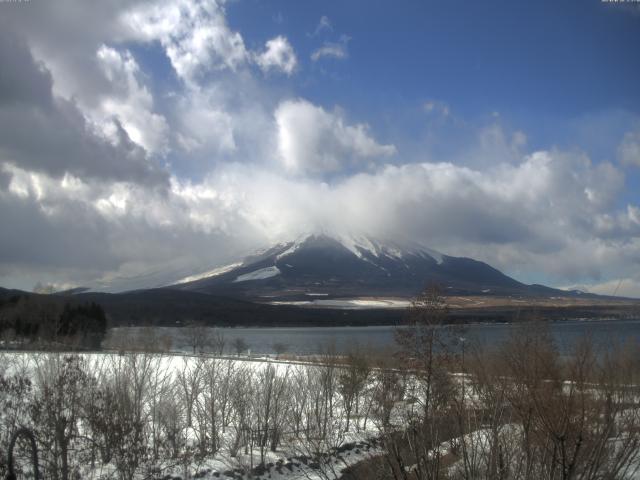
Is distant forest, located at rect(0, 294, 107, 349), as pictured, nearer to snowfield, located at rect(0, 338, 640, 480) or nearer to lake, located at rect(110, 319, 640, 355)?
lake, located at rect(110, 319, 640, 355)

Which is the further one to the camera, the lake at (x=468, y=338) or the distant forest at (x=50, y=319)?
the distant forest at (x=50, y=319)

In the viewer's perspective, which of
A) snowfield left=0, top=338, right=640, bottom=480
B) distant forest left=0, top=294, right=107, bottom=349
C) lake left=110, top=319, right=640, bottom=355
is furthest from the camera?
distant forest left=0, top=294, right=107, bottom=349

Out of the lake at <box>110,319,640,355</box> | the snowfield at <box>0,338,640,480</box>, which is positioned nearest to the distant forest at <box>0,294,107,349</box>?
the lake at <box>110,319,640,355</box>

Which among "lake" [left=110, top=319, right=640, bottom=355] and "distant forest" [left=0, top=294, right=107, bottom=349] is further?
"distant forest" [left=0, top=294, right=107, bottom=349]

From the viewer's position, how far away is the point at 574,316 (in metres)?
179

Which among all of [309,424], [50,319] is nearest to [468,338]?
[309,424]

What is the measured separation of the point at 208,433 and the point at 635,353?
2179 centimetres

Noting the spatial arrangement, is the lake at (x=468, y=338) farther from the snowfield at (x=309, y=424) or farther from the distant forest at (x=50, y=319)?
the distant forest at (x=50, y=319)

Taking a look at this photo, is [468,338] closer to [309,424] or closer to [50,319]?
[309,424]

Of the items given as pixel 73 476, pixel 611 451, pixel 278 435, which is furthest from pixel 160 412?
pixel 611 451

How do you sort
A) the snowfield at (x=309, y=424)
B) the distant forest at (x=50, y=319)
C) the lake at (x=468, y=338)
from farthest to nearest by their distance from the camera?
the distant forest at (x=50, y=319) < the lake at (x=468, y=338) < the snowfield at (x=309, y=424)

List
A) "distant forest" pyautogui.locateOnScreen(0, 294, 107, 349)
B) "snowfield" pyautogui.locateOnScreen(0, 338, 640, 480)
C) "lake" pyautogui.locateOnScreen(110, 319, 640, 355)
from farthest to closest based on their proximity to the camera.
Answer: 1. "distant forest" pyautogui.locateOnScreen(0, 294, 107, 349)
2. "lake" pyautogui.locateOnScreen(110, 319, 640, 355)
3. "snowfield" pyautogui.locateOnScreen(0, 338, 640, 480)

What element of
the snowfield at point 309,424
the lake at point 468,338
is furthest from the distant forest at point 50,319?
the snowfield at point 309,424

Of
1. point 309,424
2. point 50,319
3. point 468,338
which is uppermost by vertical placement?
point 468,338
